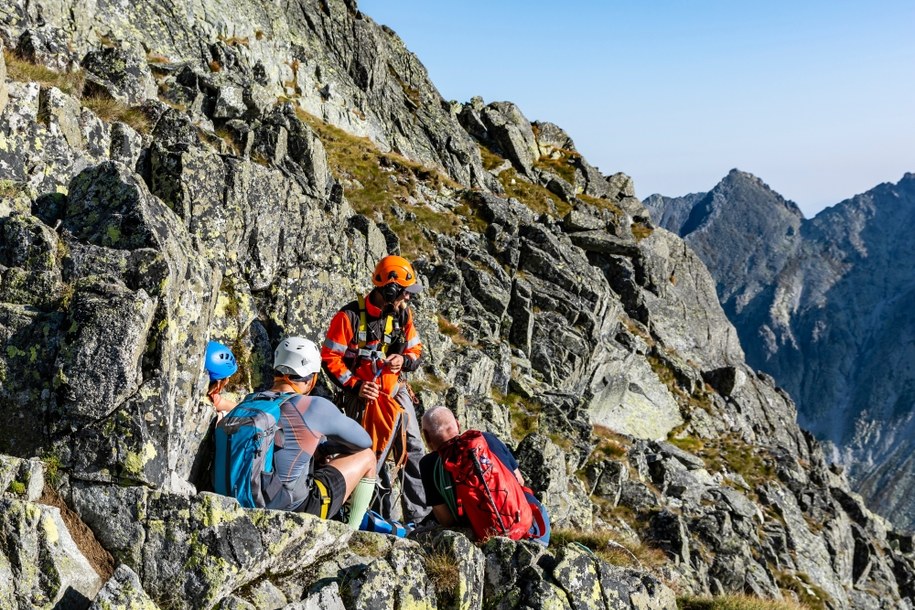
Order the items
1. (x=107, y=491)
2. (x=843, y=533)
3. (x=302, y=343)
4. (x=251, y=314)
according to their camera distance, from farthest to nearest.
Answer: (x=843, y=533)
(x=251, y=314)
(x=302, y=343)
(x=107, y=491)

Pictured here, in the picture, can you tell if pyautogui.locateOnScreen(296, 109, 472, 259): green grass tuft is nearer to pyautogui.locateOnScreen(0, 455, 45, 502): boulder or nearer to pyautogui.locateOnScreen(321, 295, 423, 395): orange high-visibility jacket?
pyautogui.locateOnScreen(321, 295, 423, 395): orange high-visibility jacket

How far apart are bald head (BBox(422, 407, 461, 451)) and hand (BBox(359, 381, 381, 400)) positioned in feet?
4.63

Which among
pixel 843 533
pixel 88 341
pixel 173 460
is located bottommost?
pixel 843 533

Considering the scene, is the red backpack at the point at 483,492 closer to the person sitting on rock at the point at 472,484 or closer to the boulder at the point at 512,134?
the person sitting on rock at the point at 472,484

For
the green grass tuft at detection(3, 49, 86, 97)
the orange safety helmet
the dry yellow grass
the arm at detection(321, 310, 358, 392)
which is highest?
the green grass tuft at detection(3, 49, 86, 97)

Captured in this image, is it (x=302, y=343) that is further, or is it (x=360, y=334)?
(x=360, y=334)

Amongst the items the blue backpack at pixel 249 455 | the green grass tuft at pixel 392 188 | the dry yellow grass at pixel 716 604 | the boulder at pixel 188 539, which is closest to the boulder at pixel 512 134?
the green grass tuft at pixel 392 188

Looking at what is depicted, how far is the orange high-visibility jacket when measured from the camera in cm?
1110

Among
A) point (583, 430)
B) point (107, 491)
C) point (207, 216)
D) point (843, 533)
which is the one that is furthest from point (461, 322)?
point (843, 533)

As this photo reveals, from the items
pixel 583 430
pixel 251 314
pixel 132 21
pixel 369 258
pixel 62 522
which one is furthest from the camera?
pixel 132 21

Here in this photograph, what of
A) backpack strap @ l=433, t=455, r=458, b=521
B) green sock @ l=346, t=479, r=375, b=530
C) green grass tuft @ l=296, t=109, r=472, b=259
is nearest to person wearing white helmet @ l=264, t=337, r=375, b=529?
green sock @ l=346, t=479, r=375, b=530

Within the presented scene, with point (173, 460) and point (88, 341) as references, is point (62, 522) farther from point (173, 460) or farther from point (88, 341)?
point (88, 341)

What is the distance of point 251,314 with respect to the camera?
12312 mm

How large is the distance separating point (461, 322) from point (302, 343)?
2226 centimetres
